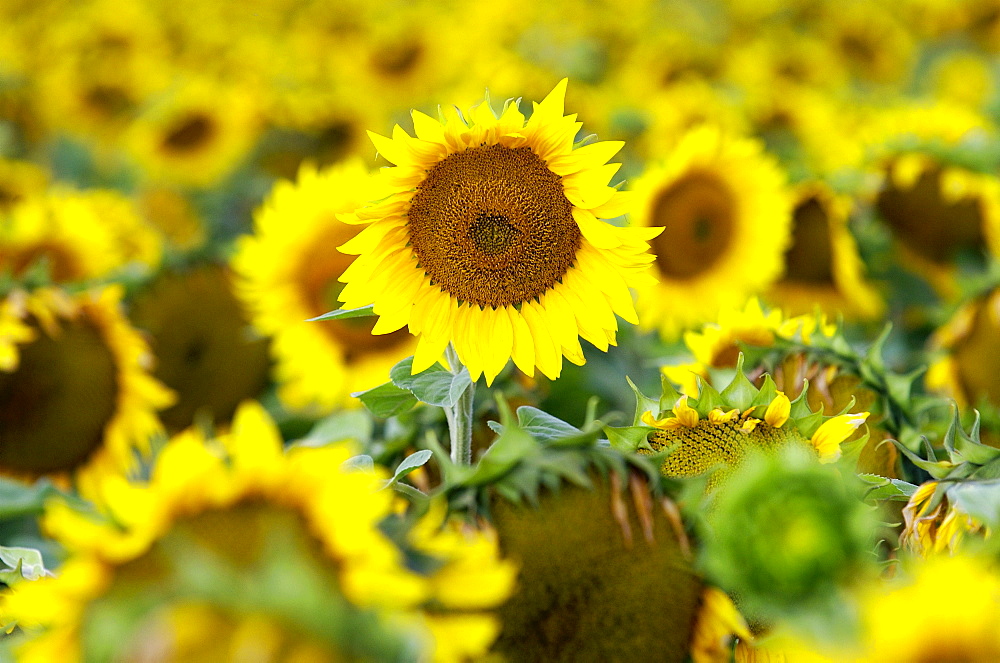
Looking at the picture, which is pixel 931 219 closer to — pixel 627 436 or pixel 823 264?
pixel 823 264

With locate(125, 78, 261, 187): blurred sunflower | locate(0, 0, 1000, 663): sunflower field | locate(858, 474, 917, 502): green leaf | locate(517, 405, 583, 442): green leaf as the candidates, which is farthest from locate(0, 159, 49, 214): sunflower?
locate(858, 474, 917, 502): green leaf

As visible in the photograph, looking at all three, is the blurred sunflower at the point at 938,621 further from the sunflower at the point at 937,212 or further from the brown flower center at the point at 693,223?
the sunflower at the point at 937,212

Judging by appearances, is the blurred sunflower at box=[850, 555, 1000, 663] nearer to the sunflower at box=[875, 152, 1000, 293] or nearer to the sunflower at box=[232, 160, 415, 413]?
the sunflower at box=[232, 160, 415, 413]

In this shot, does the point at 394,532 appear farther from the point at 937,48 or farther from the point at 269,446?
the point at 937,48

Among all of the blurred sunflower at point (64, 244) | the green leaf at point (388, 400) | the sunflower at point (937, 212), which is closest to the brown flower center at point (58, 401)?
the blurred sunflower at point (64, 244)

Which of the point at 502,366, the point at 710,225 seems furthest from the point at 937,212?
the point at 502,366

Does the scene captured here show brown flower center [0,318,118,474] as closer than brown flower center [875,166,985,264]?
Yes

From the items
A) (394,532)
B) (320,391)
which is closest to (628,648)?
(394,532)
